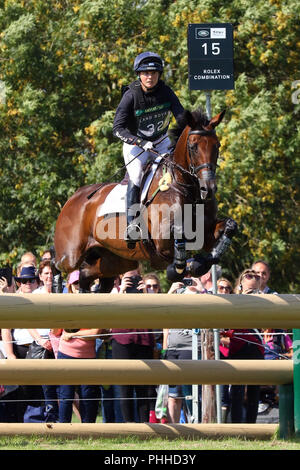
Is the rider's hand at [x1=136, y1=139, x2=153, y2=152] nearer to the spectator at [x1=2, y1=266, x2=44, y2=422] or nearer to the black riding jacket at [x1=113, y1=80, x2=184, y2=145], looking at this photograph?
the black riding jacket at [x1=113, y1=80, x2=184, y2=145]

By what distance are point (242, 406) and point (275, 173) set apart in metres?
7.12

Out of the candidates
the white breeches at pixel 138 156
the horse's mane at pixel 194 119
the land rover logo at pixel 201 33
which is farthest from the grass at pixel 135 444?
the land rover logo at pixel 201 33

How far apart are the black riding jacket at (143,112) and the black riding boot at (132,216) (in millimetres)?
460

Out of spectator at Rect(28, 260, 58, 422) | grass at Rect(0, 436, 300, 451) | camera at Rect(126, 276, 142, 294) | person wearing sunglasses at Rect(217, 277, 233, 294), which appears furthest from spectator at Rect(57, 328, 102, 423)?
person wearing sunglasses at Rect(217, 277, 233, 294)

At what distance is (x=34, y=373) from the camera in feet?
23.7

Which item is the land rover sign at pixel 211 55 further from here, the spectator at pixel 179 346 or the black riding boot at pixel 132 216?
the spectator at pixel 179 346

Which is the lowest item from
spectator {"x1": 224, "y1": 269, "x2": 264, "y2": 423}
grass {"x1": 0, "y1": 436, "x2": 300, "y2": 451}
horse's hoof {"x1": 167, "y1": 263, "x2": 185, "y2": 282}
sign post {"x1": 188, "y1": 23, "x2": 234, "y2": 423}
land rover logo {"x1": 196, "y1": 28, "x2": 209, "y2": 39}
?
grass {"x1": 0, "y1": 436, "x2": 300, "y2": 451}

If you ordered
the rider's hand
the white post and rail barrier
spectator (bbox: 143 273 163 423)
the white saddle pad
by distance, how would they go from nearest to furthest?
the white post and rail barrier
the rider's hand
the white saddle pad
spectator (bbox: 143 273 163 423)

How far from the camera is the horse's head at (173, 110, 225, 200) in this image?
22.4ft

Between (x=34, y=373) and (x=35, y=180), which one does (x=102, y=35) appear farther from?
(x=34, y=373)

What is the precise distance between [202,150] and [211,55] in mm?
2137

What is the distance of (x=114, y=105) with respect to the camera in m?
16.9

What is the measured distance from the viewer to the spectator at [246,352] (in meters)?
8.69

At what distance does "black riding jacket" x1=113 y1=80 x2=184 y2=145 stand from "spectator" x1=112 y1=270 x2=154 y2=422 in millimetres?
1975
